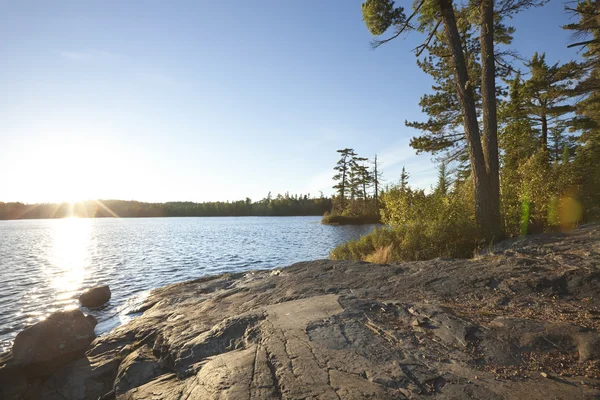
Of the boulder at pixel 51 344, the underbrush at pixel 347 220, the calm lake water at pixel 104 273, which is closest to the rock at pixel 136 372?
the boulder at pixel 51 344

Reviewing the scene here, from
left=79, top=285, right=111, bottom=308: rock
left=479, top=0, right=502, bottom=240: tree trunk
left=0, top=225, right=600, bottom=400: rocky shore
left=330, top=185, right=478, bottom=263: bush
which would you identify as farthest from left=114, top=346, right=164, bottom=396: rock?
left=479, top=0, right=502, bottom=240: tree trunk

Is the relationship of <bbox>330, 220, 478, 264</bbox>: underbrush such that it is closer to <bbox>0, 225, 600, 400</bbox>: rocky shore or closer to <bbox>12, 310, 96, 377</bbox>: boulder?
<bbox>0, 225, 600, 400</bbox>: rocky shore

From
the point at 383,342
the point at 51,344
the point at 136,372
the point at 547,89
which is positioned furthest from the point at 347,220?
the point at 383,342

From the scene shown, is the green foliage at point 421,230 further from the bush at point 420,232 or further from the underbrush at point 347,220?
the underbrush at point 347,220

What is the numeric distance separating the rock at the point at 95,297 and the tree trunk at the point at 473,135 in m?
12.9

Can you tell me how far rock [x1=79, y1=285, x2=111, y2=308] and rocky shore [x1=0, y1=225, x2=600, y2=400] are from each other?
12.7 feet

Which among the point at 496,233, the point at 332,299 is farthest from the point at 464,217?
the point at 332,299

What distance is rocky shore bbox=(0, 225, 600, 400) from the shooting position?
293 centimetres

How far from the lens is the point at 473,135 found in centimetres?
1015

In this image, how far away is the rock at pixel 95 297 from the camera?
10055 millimetres

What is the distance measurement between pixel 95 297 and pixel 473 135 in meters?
13.8

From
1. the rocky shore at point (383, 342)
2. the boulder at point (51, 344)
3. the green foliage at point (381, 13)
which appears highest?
the green foliage at point (381, 13)

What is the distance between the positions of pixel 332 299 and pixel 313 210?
96179 millimetres

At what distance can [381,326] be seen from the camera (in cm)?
415
